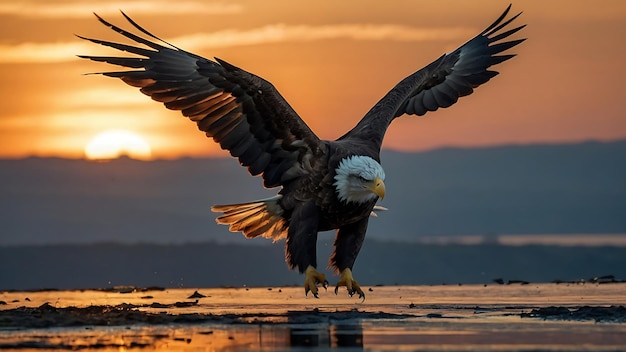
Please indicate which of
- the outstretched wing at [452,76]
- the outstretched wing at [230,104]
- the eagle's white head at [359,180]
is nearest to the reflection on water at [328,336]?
the eagle's white head at [359,180]

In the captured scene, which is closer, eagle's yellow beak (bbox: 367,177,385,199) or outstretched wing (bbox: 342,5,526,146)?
eagle's yellow beak (bbox: 367,177,385,199)

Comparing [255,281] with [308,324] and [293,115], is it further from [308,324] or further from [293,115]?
[308,324]

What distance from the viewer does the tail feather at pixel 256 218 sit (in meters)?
13.5

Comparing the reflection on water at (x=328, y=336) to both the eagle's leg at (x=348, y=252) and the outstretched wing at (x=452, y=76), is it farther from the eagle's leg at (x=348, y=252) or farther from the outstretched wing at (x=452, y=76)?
the outstretched wing at (x=452, y=76)

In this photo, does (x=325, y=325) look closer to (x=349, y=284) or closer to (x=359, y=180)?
(x=359, y=180)

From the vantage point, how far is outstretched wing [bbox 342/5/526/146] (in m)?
15.1

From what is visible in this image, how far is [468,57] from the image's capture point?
1636 cm

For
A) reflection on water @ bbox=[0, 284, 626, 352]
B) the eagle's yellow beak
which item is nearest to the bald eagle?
the eagle's yellow beak

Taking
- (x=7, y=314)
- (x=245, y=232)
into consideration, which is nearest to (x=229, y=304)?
(x=245, y=232)

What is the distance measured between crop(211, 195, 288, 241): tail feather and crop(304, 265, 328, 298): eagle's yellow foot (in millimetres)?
962

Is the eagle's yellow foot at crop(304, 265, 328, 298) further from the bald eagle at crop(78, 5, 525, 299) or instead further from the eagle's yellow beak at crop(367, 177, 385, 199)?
the eagle's yellow beak at crop(367, 177, 385, 199)

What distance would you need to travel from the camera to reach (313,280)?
12570mm

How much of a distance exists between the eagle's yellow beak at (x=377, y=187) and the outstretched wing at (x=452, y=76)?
2165 millimetres

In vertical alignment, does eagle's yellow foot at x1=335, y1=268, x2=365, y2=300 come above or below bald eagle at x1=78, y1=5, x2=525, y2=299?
below
